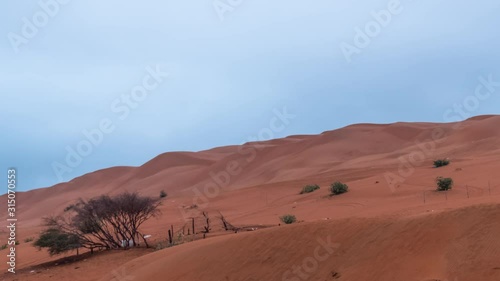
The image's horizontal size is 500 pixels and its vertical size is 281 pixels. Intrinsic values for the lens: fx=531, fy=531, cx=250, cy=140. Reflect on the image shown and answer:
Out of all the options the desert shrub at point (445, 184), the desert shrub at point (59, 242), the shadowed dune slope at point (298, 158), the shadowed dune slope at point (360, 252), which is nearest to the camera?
the shadowed dune slope at point (360, 252)

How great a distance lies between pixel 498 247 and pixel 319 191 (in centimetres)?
2020

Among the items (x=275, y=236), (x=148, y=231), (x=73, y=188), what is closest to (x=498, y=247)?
(x=275, y=236)

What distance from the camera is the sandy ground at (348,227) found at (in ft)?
27.1

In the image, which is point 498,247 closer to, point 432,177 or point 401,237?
point 401,237

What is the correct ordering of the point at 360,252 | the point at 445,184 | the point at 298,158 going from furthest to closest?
1. the point at 298,158
2. the point at 445,184
3. the point at 360,252

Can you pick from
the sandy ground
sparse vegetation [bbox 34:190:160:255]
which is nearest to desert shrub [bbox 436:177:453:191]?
the sandy ground

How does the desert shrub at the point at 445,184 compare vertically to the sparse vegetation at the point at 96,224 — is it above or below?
below

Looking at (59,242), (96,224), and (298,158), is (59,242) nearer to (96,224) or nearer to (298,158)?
(96,224)


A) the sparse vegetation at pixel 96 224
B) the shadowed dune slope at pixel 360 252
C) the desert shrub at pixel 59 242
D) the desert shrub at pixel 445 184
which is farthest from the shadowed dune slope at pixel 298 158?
the shadowed dune slope at pixel 360 252

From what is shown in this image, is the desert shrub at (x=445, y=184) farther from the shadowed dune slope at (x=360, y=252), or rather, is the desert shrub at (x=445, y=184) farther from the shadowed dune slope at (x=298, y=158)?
the shadowed dune slope at (x=298, y=158)

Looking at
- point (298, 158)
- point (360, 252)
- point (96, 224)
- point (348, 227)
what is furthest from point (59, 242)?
point (298, 158)

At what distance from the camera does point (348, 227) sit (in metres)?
10.0

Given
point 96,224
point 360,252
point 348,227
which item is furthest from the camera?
point 96,224

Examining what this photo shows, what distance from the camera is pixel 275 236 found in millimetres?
10852
